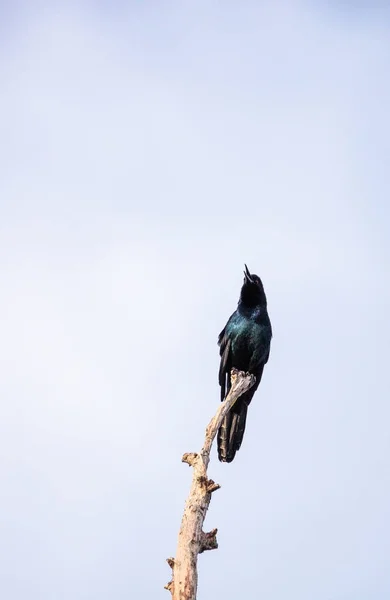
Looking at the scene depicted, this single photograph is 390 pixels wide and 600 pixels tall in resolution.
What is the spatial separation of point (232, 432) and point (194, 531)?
4.20 m

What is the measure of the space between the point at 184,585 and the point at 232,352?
21.3 feet

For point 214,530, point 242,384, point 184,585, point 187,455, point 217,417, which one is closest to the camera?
point 184,585

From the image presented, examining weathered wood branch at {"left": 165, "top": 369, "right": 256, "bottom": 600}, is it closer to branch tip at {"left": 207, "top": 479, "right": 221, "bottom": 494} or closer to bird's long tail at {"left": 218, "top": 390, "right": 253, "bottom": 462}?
branch tip at {"left": 207, "top": 479, "right": 221, "bottom": 494}

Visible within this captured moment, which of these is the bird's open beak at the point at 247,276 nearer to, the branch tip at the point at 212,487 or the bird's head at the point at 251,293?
the bird's head at the point at 251,293

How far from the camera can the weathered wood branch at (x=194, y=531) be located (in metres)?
8.12

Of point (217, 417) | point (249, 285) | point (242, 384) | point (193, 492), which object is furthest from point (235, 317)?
point (193, 492)

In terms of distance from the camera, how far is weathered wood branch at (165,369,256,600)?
8117mm

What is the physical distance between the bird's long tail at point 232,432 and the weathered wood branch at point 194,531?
269 centimetres

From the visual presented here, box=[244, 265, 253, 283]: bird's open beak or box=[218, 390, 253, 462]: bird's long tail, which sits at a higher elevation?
box=[244, 265, 253, 283]: bird's open beak

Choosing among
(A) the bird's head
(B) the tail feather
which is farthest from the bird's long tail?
(A) the bird's head

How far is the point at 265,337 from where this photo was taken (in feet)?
46.7

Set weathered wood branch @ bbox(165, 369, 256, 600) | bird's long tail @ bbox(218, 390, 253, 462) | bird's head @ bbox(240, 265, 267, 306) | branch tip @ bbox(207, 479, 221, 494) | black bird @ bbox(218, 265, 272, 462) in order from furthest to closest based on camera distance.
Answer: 1. bird's head @ bbox(240, 265, 267, 306)
2. black bird @ bbox(218, 265, 272, 462)
3. bird's long tail @ bbox(218, 390, 253, 462)
4. branch tip @ bbox(207, 479, 221, 494)
5. weathered wood branch @ bbox(165, 369, 256, 600)

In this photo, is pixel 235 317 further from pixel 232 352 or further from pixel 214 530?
pixel 214 530

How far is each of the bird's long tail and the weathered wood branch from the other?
106 inches
